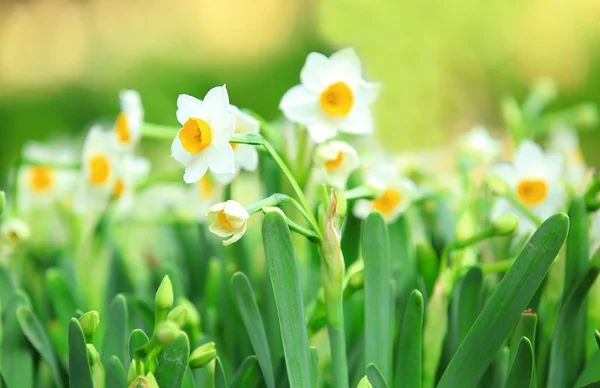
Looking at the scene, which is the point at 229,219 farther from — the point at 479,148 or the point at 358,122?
the point at 479,148

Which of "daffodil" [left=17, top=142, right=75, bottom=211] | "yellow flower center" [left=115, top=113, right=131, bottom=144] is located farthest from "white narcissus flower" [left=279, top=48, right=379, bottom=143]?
"daffodil" [left=17, top=142, right=75, bottom=211]

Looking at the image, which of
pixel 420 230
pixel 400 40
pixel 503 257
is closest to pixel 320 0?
pixel 400 40

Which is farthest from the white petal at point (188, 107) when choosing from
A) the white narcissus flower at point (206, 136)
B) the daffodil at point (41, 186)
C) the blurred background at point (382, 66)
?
the blurred background at point (382, 66)

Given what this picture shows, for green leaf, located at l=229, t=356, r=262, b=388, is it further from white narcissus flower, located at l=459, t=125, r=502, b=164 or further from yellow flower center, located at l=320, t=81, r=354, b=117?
white narcissus flower, located at l=459, t=125, r=502, b=164

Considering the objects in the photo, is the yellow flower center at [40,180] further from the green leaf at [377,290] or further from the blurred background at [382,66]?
the blurred background at [382,66]

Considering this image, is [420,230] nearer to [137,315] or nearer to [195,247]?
[195,247]

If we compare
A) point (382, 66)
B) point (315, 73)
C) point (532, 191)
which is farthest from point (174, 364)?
point (382, 66)
